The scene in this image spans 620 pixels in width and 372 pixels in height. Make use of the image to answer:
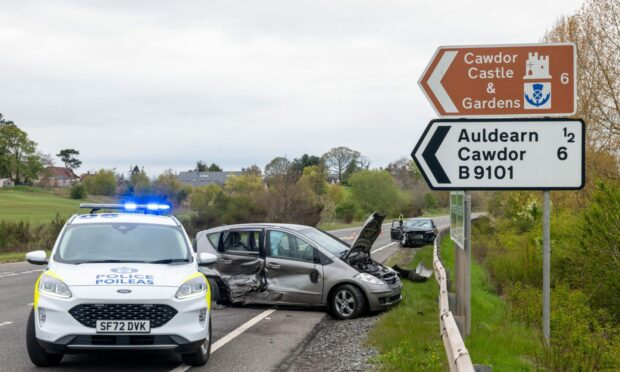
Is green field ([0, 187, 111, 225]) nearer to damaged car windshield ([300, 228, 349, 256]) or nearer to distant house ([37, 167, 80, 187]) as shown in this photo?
distant house ([37, 167, 80, 187])

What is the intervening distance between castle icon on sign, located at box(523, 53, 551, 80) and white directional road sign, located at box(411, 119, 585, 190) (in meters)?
0.54

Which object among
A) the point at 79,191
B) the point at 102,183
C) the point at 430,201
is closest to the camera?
the point at 102,183

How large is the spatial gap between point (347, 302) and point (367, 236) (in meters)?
1.46

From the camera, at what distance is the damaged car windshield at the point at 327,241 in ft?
41.9

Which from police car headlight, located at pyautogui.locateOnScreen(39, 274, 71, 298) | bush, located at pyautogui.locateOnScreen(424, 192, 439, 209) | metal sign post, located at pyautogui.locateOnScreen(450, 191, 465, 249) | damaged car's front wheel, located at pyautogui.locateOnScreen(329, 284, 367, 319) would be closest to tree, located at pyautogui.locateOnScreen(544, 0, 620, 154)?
damaged car's front wheel, located at pyautogui.locateOnScreen(329, 284, 367, 319)

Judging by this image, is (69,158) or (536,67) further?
(69,158)

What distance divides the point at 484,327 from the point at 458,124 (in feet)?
12.3

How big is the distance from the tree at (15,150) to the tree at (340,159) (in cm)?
5624

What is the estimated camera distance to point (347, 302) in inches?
475

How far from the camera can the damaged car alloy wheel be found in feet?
39.3

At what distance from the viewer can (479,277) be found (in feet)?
66.4

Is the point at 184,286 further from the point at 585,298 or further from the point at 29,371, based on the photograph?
the point at 585,298

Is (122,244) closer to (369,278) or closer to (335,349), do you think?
(335,349)

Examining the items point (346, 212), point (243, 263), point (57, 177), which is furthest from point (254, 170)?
point (57, 177)
